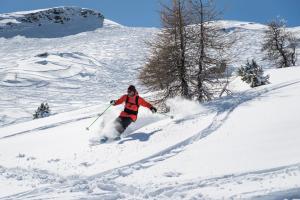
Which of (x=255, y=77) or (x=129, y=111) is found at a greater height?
(x=255, y=77)

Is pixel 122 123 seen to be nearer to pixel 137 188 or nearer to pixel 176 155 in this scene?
pixel 176 155

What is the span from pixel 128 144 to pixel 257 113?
4.21m

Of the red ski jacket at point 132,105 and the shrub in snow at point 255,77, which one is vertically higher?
the shrub in snow at point 255,77

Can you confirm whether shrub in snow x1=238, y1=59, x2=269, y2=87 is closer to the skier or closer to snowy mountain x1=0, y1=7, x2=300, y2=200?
snowy mountain x1=0, y1=7, x2=300, y2=200

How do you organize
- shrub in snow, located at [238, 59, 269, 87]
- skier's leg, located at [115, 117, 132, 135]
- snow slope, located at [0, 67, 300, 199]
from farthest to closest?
shrub in snow, located at [238, 59, 269, 87] → skier's leg, located at [115, 117, 132, 135] → snow slope, located at [0, 67, 300, 199]

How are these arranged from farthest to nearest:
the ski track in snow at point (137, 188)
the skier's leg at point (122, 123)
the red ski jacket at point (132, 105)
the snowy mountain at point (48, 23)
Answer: the snowy mountain at point (48, 23), the red ski jacket at point (132, 105), the skier's leg at point (122, 123), the ski track in snow at point (137, 188)

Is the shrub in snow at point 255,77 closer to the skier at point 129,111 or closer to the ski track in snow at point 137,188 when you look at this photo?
the skier at point 129,111

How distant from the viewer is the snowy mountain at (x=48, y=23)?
15900 centimetres

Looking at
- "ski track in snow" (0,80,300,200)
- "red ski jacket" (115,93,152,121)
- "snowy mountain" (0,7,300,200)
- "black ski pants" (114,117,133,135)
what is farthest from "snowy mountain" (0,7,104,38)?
"ski track in snow" (0,80,300,200)

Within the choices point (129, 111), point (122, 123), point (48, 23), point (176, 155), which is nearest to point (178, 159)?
point (176, 155)

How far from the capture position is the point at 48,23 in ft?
606

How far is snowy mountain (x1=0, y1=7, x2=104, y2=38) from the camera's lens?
159 metres

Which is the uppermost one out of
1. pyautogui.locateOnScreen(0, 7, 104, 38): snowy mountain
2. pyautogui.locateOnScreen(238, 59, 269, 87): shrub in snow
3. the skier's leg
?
pyautogui.locateOnScreen(0, 7, 104, 38): snowy mountain

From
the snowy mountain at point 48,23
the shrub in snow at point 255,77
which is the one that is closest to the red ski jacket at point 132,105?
the shrub in snow at point 255,77
